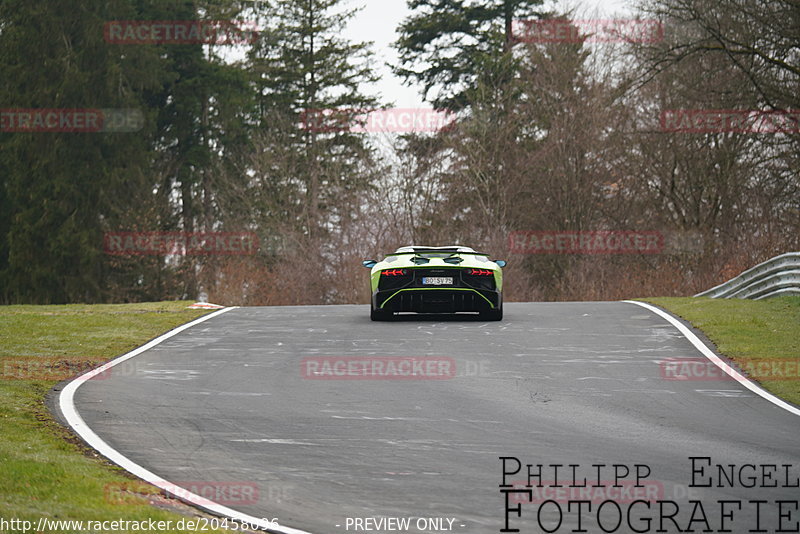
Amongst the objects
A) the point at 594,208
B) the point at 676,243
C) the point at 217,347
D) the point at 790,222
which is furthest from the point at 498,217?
the point at 217,347

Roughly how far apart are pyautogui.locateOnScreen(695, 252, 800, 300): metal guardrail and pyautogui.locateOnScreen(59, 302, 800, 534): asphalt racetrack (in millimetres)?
5427

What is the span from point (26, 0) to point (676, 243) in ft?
101

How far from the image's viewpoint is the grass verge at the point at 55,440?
20.0 ft

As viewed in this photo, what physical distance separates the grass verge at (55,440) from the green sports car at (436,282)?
12.4ft

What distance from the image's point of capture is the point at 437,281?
16.0m

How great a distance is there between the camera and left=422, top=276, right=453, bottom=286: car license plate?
16.0 metres

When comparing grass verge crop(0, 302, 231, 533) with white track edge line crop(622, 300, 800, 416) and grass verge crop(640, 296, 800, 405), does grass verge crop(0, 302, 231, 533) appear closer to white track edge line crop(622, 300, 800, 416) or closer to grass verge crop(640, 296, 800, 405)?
white track edge line crop(622, 300, 800, 416)

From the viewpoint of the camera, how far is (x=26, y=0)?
4662 centimetres

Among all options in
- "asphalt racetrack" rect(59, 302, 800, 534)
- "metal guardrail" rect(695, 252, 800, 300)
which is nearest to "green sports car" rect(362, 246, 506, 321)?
"asphalt racetrack" rect(59, 302, 800, 534)

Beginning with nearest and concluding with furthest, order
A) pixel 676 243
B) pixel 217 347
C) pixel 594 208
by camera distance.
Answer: pixel 217 347
pixel 676 243
pixel 594 208

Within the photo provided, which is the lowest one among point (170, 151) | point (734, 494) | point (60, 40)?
point (734, 494)

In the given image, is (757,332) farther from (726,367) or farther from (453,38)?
(453,38)

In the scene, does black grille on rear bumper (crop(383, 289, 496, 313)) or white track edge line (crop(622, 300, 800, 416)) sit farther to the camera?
black grille on rear bumper (crop(383, 289, 496, 313))

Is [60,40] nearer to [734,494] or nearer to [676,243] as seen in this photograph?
[676,243]
